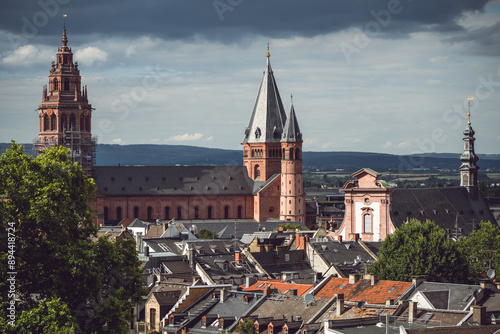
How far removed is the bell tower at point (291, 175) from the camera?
185m

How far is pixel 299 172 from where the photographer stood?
186 m

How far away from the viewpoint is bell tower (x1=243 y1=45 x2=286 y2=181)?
19438cm

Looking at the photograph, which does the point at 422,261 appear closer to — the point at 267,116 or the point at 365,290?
the point at 365,290

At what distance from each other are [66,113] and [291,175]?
129 ft

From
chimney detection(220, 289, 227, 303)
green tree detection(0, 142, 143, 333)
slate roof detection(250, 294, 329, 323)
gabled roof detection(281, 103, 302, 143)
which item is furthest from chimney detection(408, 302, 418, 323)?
gabled roof detection(281, 103, 302, 143)

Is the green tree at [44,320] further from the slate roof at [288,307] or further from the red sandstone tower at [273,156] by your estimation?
the red sandstone tower at [273,156]

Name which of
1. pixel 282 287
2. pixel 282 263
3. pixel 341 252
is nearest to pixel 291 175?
pixel 341 252

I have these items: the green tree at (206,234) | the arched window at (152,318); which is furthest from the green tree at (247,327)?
the green tree at (206,234)

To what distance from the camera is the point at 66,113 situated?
190500 mm

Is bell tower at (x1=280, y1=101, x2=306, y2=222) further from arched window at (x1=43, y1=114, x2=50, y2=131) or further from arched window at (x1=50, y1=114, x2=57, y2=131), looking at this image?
arched window at (x1=43, y1=114, x2=50, y2=131)

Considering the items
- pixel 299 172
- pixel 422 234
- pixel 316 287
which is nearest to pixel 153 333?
pixel 316 287

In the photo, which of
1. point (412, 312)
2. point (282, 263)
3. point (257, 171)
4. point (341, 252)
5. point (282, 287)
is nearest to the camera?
point (412, 312)

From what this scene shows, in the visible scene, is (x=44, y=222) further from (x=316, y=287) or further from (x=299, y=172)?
(x=299, y=172)

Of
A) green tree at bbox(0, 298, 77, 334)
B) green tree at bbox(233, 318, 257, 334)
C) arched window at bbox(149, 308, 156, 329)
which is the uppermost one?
green tree at bbox(0, 298, 77, 334)
